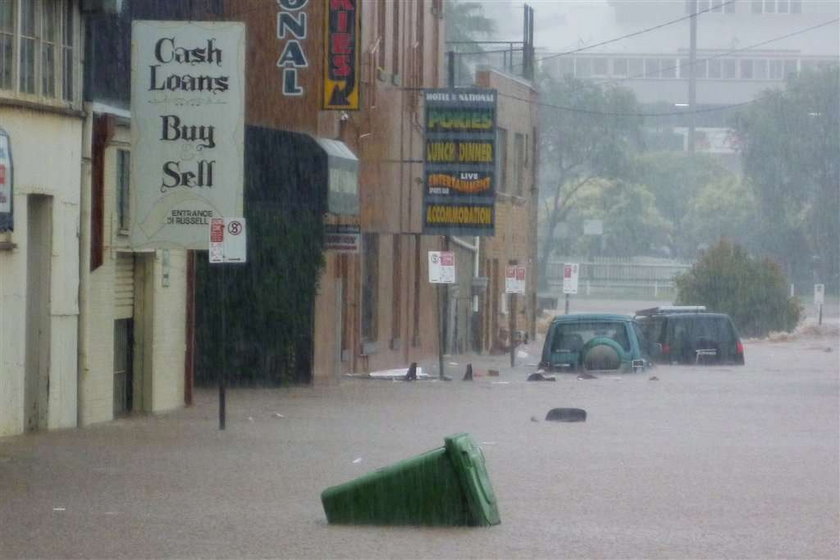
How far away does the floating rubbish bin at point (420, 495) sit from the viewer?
1092 centimetres

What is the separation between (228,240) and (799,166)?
253 ft

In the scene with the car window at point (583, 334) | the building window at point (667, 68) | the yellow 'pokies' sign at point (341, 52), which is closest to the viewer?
the yellow 'pokies' sign at point (341, 52)

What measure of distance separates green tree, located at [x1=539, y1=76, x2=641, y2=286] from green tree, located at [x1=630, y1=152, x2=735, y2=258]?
10.9m

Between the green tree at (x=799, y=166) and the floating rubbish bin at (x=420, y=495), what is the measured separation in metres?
80.9

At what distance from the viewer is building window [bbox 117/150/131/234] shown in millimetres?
19594

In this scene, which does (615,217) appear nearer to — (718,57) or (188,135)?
(718,57)

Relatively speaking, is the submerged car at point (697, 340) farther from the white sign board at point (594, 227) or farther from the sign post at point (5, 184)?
the white sign board at point (594, 227)

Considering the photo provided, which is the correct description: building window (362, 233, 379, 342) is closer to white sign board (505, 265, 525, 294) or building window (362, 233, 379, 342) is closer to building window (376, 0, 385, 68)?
building window (376, 0, 385, 68)

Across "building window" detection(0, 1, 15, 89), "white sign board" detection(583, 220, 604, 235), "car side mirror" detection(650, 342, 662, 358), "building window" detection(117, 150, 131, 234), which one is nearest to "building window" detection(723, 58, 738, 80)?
"white sign board" detection(583, 220, 604, 235)

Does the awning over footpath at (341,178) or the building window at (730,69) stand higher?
the building window at (730,69)

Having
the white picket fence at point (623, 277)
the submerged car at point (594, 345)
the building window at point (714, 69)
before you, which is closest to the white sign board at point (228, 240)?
the submerged car at point (594, 345)

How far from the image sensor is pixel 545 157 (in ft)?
316

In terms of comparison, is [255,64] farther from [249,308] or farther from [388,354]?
[388,354]

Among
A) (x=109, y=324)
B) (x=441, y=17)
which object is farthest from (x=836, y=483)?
(x=441, y=17)
